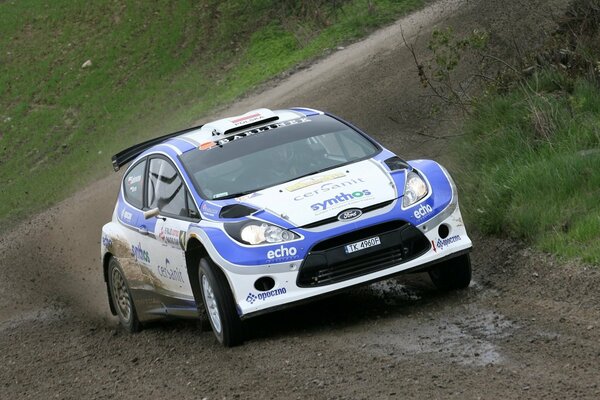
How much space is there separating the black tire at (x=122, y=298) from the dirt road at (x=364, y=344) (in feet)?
0.56

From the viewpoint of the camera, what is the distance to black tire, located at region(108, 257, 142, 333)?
425 inches

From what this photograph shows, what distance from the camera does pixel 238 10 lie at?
98.7 feet

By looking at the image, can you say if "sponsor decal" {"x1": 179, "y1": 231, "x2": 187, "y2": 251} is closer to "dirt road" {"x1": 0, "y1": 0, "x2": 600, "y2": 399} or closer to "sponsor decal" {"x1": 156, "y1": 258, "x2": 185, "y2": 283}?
A: "sponsor decal" {"x1": 156, "y1": 258, "x2": 185, "y2": 283}

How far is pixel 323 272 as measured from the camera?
8203mm

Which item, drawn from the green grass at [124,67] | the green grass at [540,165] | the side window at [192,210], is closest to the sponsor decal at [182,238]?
the side window at [192,210]

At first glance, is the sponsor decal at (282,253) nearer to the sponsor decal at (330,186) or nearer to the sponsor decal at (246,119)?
the sponsor decal at (330,186)

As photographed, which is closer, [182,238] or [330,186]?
[330,186]

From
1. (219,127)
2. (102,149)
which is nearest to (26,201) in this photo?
(102,149)

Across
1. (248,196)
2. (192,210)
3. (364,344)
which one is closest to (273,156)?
(248,196)

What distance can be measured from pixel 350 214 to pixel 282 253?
57 cm

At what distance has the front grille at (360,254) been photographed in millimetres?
8180

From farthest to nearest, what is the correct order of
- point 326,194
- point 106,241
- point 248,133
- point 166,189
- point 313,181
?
point 106,241
point 248,133
point 166,189
point 313,181
point 326,194

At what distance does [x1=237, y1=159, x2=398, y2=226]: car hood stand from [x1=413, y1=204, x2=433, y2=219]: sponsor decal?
20cm

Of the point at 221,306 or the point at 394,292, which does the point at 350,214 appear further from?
the point at 394,292
